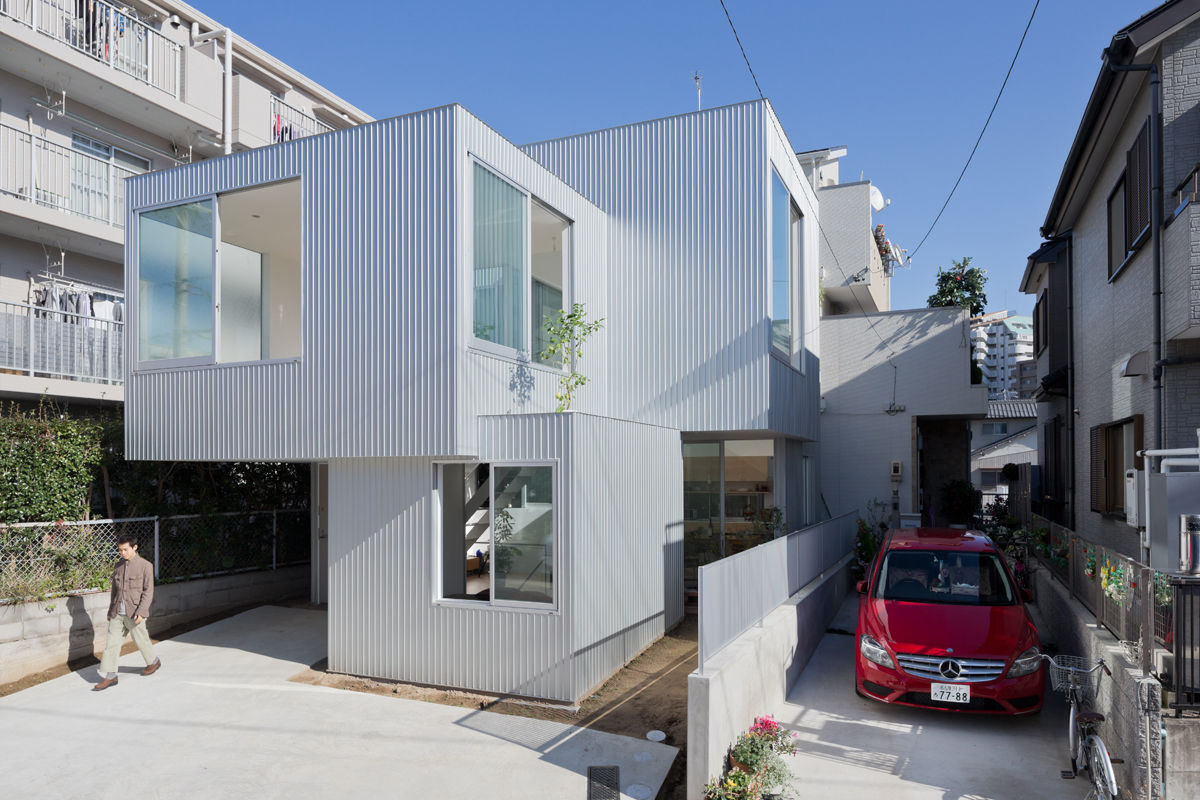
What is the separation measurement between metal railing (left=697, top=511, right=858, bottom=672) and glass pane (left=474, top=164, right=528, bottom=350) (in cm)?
359

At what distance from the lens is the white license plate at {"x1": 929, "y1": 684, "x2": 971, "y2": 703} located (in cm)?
672

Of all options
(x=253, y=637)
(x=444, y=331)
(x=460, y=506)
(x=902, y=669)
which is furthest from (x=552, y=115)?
(x=902, y=669)

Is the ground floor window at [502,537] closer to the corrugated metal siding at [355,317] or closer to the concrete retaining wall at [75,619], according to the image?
the corrugated metal siding at [355,317]

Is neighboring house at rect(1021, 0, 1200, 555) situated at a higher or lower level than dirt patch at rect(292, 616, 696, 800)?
higher

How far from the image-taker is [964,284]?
20453mm

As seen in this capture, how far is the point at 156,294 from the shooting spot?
9.59 m

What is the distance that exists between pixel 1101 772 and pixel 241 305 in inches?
401

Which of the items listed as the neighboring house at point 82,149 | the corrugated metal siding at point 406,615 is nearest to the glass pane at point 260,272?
the neighboring house at point 82,149

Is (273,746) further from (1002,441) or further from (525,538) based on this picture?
(1002,441)

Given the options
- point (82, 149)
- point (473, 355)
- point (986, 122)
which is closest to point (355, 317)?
point (473, 355)

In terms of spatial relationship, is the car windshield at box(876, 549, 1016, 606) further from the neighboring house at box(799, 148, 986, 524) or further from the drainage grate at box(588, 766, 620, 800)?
the neighboring house at box(799, 148, 986, 524)

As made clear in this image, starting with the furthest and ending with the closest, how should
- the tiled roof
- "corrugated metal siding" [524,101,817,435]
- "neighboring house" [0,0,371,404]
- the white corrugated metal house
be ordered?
the tiled roof, "neighboring house" [0,0,371,404], "corrugated metal siding" [524,101,817,435], the white corrugated metal house

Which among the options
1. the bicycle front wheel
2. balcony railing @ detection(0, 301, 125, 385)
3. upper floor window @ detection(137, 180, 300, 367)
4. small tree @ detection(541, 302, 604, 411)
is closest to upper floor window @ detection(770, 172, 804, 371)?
small tree @ detection(541, 302, 604, 411)

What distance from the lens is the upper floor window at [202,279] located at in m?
9.25
